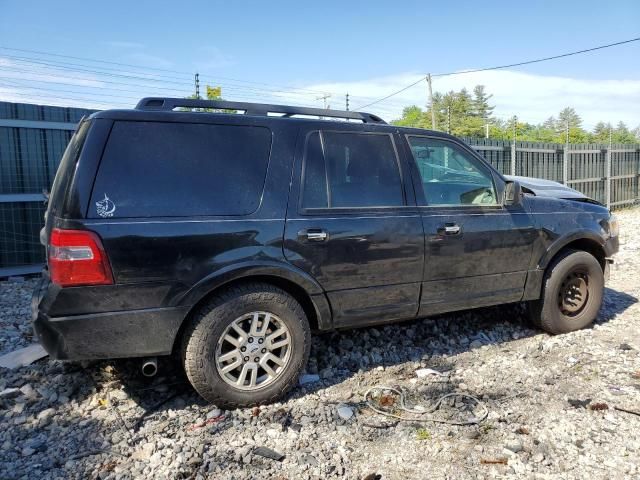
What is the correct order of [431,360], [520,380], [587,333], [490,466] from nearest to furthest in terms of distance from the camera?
[490,466], [520,380], [431,360], [587,333]

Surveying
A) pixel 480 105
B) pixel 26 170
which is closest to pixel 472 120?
pixel 480 105

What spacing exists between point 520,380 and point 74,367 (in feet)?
11.4

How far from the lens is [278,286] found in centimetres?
365

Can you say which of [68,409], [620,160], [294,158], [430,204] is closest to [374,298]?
[430,204]

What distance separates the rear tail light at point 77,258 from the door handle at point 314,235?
124cm

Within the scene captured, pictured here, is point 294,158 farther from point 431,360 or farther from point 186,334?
point 431,360

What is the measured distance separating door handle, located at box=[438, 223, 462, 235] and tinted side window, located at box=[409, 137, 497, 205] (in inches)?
7.9

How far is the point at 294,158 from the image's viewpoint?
368cm

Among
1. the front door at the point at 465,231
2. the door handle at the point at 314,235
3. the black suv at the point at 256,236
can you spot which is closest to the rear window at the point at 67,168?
the black suv at the point at 256,236

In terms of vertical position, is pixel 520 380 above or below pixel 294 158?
below

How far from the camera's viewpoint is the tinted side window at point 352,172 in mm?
3734

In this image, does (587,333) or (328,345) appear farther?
(587,333)

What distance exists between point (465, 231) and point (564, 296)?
1.52 metres

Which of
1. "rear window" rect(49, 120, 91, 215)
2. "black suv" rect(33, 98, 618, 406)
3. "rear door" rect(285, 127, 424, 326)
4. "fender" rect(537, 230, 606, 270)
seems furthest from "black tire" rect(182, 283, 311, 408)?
"fender" rect(537, 230, 606, 270)
